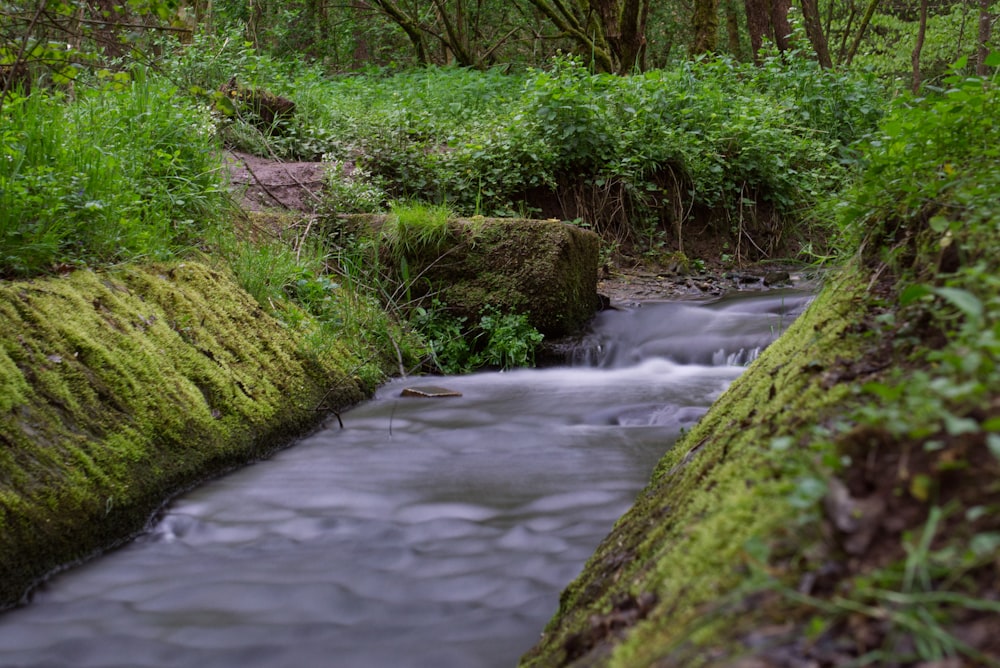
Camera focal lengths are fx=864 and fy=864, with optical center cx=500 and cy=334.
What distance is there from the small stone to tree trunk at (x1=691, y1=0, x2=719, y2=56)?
1088 cm

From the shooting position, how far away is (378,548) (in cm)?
323

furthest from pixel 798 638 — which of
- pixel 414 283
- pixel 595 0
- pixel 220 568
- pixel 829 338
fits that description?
pixel 595 0

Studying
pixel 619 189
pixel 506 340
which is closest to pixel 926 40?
pixel 619 189

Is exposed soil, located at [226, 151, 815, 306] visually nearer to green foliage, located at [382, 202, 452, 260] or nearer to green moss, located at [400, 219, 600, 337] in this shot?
green foliage, located at [382, 202, 452, 260]

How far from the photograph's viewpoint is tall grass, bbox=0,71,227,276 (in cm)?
393

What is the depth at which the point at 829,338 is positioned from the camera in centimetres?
231

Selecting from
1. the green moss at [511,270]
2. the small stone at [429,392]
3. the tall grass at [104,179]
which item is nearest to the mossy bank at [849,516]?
the tall grass at [104,179]

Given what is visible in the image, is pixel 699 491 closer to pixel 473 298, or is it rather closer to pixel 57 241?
pixel 57 241

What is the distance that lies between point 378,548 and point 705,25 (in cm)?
1376

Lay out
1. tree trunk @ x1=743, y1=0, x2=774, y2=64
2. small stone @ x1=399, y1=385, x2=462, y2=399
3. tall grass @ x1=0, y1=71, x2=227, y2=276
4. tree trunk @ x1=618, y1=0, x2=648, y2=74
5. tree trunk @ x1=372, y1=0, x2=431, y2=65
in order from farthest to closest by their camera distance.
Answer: tree trunk @ x1=372, y1=0, x2=431, y2=65
tree trunk @ x1=743, y1=0, x2=774, y2=64
tree trunk @ x1=618, y1=0, x2=648, y2=74
small stone @ x1=399, y1=385, x2=462, y2=399
tall grass @ x1=0, y1=71, x2=227, y2=276

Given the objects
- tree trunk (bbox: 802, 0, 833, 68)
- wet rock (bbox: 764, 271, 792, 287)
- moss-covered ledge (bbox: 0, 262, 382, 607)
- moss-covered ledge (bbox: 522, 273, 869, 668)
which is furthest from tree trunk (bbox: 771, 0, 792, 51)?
moss-covered ledge (bbox: 522, 273, 869, 668)

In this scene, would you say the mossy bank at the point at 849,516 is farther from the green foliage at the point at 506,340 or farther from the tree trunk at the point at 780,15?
the tree trunk at the point at 780,15

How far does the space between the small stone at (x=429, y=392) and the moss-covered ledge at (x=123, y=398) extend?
0.71m

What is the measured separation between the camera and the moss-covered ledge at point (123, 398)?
9.62 ft
